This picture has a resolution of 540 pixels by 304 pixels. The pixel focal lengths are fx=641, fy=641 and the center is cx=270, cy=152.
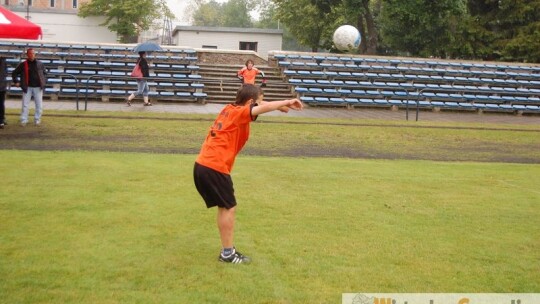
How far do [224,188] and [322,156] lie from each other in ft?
27.8

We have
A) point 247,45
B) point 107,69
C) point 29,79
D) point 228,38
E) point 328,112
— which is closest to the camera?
point 29,79

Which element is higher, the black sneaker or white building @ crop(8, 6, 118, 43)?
white building @ crop(8, 6, 118, 43)

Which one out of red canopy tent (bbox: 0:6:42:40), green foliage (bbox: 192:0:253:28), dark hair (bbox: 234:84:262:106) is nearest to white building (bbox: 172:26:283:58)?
red canopy tent (bbox: 0:6:42:40)

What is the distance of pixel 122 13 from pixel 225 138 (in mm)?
48779

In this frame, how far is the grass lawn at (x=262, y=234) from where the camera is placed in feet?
17.8

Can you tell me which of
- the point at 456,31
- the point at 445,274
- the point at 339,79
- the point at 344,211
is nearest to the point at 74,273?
the point at 445,274

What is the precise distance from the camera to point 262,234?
23.5 ft

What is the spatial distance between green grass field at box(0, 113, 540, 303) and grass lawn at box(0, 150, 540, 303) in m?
0.02

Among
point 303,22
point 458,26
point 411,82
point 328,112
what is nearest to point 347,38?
point 411,82

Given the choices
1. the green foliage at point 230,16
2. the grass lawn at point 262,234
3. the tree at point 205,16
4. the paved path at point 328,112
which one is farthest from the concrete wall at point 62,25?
the green foliage at point 230,16

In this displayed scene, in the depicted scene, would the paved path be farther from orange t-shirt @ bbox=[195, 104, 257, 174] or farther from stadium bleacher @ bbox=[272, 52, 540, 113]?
orange t-shirt @ bbox=[195, 104, 257, 174]

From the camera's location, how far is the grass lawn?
5438 mm

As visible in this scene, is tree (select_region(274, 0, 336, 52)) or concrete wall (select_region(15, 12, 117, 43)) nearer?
concrete wall (select_region(15, 12, 117, 43))

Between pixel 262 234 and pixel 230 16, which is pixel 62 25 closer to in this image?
pixel 262 234
